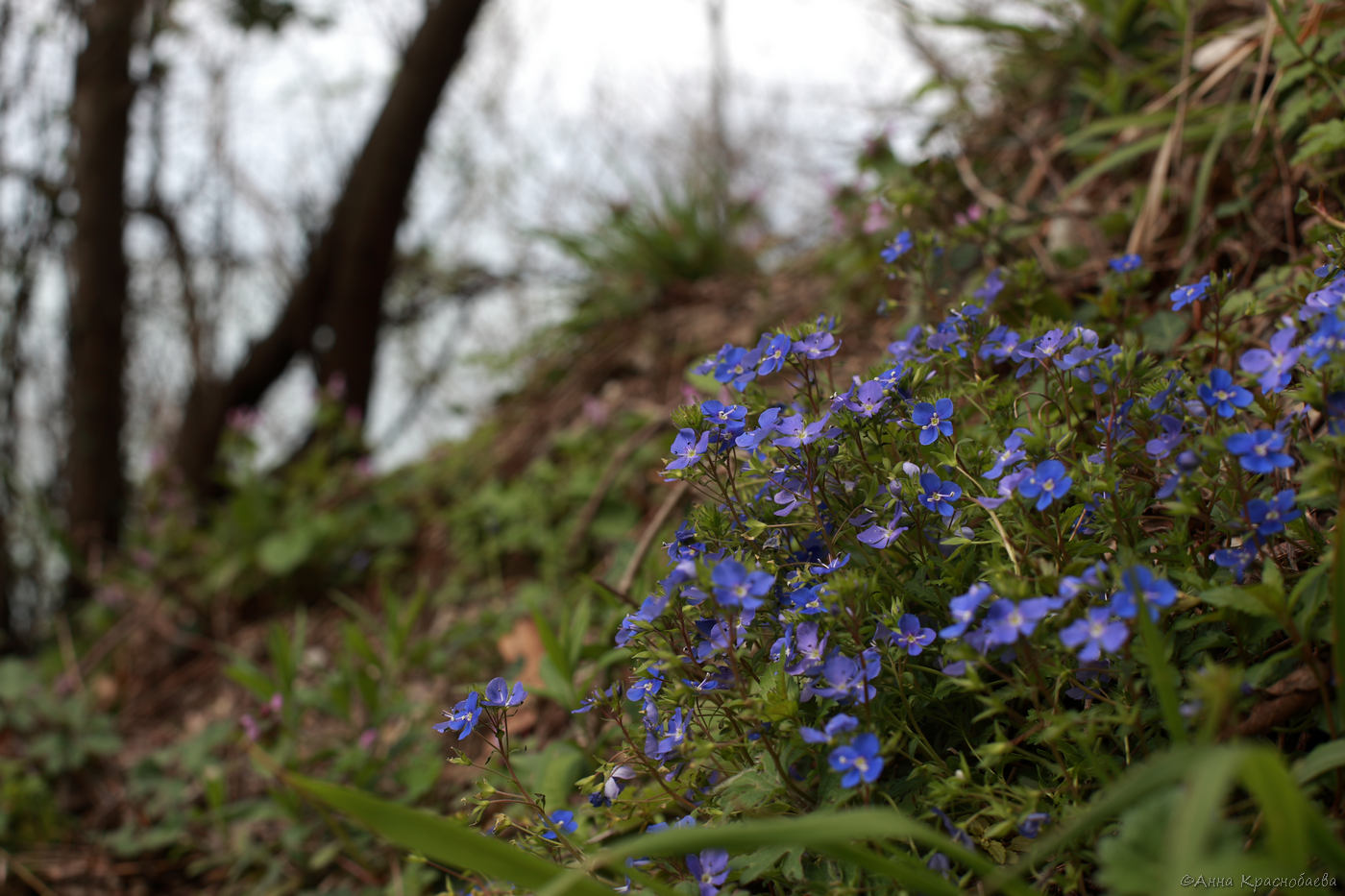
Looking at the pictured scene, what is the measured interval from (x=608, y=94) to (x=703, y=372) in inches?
294

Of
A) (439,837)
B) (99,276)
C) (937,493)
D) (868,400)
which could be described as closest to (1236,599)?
(937,493)

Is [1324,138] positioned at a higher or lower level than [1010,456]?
higher

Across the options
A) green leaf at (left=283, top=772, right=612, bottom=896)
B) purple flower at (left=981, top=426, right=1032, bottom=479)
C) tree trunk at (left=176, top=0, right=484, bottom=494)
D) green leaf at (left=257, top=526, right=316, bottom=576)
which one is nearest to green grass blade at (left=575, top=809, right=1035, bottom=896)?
green leaf at (left=283, top=772, right=612, bottom=896)

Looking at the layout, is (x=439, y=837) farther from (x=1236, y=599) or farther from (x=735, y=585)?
(x=1236, y=599)

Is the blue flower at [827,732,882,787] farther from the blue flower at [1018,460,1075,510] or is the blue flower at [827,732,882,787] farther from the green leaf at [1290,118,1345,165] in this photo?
the green leaf at [1290,118,1345,165]

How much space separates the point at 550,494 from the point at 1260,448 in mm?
2277

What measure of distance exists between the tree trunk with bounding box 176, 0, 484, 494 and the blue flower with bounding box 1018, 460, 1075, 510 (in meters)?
4.42

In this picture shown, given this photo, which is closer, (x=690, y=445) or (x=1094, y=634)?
(x=1094, y=634)

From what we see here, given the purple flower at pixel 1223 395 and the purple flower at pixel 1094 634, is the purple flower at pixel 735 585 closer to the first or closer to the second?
the purple flower at pixel 1094 634

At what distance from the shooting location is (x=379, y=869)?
182 centimetres

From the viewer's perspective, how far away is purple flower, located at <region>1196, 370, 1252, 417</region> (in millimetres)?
889

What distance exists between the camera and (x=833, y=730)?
2.75ft

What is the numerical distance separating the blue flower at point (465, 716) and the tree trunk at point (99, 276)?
3.97 meters

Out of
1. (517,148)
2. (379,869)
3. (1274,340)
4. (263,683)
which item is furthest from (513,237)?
(1274,340)
